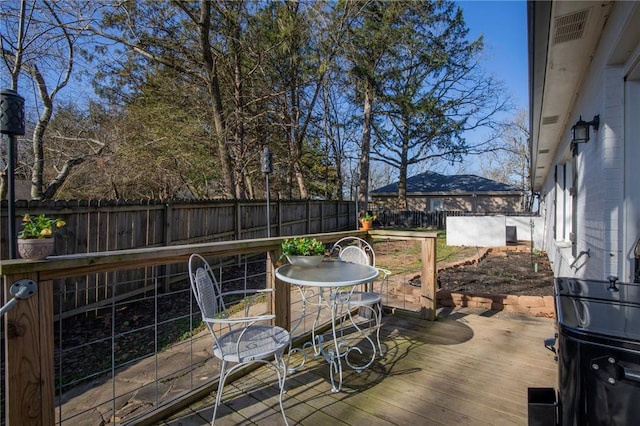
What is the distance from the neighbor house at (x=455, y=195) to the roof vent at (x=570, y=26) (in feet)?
60.2

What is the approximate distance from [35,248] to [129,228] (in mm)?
3560

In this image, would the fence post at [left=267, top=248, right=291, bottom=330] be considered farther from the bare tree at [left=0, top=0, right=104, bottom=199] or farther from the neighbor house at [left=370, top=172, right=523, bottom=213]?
the neighbor house at [left=370, top=172, right=523, bottom=213]

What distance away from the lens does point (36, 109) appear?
6.81m

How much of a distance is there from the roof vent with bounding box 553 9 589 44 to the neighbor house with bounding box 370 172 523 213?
18344 mm

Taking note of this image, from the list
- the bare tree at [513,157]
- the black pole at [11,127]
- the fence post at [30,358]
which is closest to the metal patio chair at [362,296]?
the fence post at [30,358]

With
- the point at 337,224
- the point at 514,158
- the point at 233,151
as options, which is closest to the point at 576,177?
the point at 233,151

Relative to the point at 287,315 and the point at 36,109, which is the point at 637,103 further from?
the point at 36,109

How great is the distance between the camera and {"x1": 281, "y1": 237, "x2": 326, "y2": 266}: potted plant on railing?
2510 mm

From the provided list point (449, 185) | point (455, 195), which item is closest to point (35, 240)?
point (455, 195)

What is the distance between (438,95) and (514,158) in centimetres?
920

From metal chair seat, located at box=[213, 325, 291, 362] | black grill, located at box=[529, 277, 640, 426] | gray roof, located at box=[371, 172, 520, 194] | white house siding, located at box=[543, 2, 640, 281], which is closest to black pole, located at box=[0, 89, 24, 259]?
metal chair seat, located at box=[213, 325, 291, 362]

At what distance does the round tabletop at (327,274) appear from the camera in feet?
6.88

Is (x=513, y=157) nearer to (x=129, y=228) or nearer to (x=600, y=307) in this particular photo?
(x=129, y=228)

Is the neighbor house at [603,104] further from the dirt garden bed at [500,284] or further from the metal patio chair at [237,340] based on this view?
the metal patio chair at [237,340]
